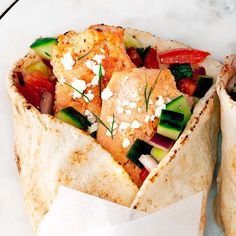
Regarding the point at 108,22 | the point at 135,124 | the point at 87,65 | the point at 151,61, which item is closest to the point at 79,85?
the point at 87,65

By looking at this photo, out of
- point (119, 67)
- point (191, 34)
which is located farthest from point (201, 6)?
point (119, 67)

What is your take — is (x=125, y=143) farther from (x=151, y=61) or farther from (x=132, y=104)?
(x=151, y=61)

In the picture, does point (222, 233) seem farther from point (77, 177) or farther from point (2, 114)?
point (2, 114)

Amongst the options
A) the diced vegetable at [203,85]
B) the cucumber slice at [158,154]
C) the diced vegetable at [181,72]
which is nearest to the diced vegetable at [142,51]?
the diced vegetable at [181,72]

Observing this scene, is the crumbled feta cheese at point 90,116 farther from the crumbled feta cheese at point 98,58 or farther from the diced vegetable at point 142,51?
the diced vegetable at point 142,51

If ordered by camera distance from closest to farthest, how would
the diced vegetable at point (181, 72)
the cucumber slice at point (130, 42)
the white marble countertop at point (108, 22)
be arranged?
1. the diced vegetable at point (181, 72)
2. the cucumber slice at point (130, 42)
3. the white marble countertop at point (108, 22)

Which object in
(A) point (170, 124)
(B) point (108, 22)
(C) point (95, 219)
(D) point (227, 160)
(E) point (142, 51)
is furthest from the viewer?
(B) point (108, 22)

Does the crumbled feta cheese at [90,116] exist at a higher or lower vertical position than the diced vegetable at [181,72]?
higher
